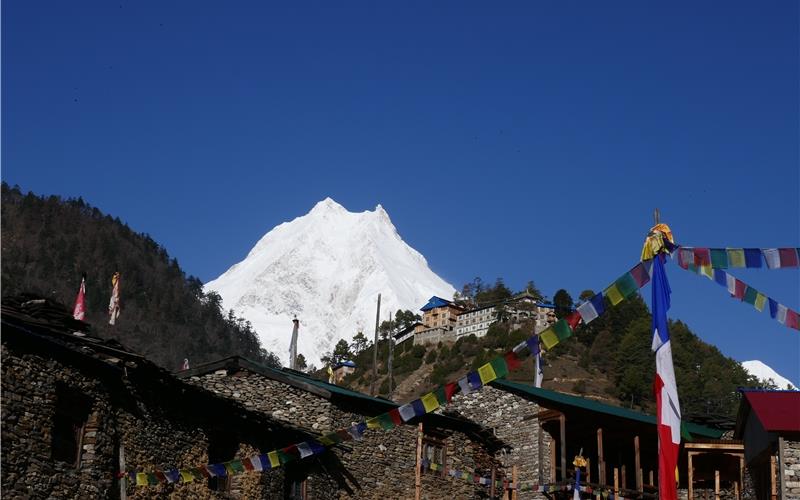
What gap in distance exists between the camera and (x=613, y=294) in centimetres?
1508

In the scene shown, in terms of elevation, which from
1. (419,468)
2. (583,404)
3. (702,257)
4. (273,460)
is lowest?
(273,460)

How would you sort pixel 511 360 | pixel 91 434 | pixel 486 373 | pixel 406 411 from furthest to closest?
pixel 91 434 < pixel 406 411 < pixel 486 373 < pixel 511 360

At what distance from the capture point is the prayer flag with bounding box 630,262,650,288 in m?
15.0

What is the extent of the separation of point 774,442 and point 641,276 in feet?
35.0

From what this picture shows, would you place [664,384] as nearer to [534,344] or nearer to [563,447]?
[534,344]

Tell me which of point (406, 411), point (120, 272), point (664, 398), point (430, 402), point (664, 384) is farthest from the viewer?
point (120, 272)

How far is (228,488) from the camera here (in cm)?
2341

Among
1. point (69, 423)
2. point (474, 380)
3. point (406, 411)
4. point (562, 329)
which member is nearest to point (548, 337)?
point (562, 329)

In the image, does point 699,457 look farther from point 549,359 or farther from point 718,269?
point 549,359

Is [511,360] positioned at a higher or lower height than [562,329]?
lower

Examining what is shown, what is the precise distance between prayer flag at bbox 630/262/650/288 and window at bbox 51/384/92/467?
34.1ft

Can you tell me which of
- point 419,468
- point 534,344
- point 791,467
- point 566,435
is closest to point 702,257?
point 534,344

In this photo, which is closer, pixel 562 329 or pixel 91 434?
pixel 562 329

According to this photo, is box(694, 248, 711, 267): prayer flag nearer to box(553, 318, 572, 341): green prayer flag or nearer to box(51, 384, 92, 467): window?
box(553, 318, 572, 341): green prayer flag
